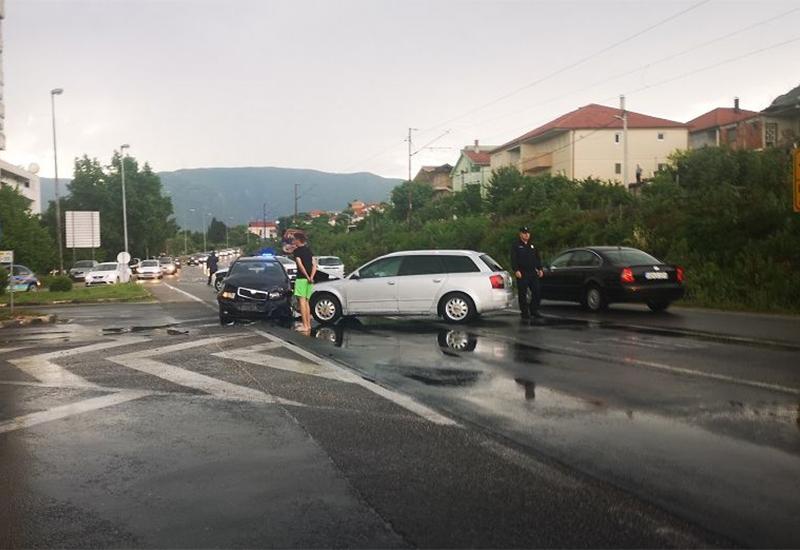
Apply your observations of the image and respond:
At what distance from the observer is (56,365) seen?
1009cm

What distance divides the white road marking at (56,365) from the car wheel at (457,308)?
551cm

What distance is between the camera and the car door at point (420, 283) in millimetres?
14578

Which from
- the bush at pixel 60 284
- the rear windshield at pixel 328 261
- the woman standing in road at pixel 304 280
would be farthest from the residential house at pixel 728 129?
the woman standing in road at pixel 304 280

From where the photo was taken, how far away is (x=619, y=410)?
658 cm

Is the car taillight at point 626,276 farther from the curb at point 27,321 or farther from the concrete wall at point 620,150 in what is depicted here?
the concrete wall at point 620,150

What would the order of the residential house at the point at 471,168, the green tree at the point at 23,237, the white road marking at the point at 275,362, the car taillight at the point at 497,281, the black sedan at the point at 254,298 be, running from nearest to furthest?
the white road marking at the point at 275,362 < the car taillight at the point at 497,281 < the black sedan at the point at 254,298 < the green tree at the point at 23,237 < the residential house at the point at 471,168

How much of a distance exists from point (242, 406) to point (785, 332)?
9385mm

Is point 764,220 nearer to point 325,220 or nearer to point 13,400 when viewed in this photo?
point 13,400

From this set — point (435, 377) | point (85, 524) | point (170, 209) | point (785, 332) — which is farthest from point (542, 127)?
point (85, 524)

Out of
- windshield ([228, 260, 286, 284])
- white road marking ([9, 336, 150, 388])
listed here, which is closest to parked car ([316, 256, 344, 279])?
windshield ([228, 260, 286, 284])

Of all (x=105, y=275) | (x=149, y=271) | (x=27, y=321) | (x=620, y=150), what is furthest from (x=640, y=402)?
(x=620, y=150)

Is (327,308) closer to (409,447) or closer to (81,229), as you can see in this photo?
(409,447)

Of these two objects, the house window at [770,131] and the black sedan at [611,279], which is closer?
the black sedan at [611,279]

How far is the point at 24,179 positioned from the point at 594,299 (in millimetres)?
98136
